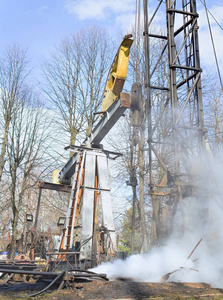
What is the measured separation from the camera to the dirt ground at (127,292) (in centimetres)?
506

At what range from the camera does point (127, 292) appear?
539 cm

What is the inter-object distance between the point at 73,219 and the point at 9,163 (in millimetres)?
9215

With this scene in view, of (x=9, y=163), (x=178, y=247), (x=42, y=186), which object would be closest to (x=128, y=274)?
(x=178, y=247)

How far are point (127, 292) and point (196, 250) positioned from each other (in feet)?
14.3

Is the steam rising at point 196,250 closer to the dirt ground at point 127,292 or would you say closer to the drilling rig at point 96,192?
the drilling rig at point 96,192

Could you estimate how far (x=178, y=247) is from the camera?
32.3 feet

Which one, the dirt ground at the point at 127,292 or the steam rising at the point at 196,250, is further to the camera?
the steam rising at the point at 196,250

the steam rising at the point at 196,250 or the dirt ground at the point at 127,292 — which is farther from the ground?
the steam rising at the point at 196,250

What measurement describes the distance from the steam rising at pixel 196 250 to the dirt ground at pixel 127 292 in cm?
128

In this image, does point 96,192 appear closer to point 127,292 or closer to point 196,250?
point 196,250

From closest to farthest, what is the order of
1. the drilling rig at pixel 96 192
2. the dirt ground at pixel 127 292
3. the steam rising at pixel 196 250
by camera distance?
the dirt ground at pixel 127 292
the steam rising at pixel 196 250
the drilling rig at pixel 96 192

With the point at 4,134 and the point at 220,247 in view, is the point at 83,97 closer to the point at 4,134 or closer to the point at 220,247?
the point at 4,134

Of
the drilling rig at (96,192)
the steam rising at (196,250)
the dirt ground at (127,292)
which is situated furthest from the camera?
the drilling rig at (96,192)

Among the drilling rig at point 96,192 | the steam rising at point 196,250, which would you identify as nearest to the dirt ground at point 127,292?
the steam rising at point 196,250
